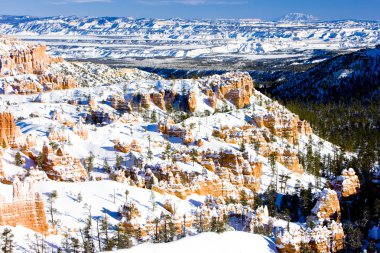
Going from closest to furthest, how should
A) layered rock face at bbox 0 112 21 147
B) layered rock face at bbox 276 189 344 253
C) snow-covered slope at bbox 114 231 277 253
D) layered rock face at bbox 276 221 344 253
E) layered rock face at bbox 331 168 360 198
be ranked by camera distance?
snow-covered slope at bbox 114 231 277 253, layered rock face at bbox 276 221 344 253, layered rock face at bbox 276 189 344 253, layered rock face at bbox 0 112 21 147, layered rock face at bbox 331 168 360 198

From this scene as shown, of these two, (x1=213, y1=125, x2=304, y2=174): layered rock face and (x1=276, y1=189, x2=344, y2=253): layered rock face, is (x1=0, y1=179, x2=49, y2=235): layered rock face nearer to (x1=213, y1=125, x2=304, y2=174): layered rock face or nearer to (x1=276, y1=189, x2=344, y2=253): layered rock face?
(x1=276, y1=189, x2=344, y2=253): layered rock face

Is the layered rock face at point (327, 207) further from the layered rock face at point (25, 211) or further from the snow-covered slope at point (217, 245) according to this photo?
the layered rock face at point (25, 211)

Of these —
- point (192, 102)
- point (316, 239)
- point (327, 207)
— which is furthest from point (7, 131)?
point (192, 102)

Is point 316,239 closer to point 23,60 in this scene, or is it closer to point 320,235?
point 320,235

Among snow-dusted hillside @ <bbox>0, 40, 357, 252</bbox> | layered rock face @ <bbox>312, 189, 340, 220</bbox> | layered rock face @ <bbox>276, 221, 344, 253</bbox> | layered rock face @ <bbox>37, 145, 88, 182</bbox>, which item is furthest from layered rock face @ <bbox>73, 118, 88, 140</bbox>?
layered rock face @ <bbox>276, 221, 344, 253</bbox>

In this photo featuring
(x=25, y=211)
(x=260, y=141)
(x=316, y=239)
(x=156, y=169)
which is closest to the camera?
(x=25, y=211)

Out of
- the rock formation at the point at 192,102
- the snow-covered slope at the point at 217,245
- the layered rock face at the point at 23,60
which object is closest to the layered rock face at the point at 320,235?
the snow-covered slope at the point at 217,245
